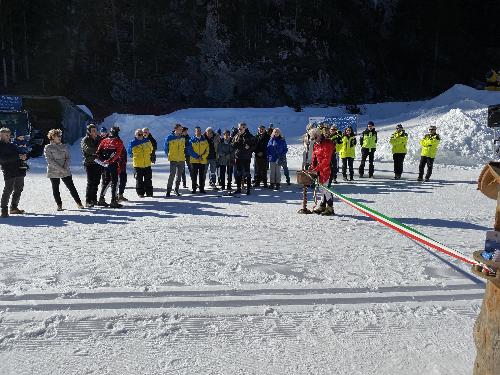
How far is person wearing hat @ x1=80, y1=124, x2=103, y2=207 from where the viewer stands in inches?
352

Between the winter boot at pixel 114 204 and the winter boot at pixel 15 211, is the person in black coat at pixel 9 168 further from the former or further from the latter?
the winter boot at pixel 114 204

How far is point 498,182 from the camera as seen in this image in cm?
220

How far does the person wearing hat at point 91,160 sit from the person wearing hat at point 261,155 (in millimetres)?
4456

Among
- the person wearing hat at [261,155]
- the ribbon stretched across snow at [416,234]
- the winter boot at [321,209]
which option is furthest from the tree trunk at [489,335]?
the person wearing hat at [261,155]

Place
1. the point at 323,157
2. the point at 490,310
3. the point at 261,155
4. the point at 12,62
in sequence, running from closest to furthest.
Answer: the point at 490,310 < the point at 323,157 < the point at 261,155 < the point at 12,62

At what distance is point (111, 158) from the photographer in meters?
9.00

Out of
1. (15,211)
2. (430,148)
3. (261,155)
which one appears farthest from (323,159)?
(430,148)

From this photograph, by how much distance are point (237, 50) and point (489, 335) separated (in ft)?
145

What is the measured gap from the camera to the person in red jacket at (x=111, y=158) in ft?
29.3

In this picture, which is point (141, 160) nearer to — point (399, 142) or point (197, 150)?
point (197, 150)

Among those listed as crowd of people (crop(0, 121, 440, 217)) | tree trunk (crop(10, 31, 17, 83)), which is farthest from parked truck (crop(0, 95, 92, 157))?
tree trunk (crop(10, 31, 17, 83))

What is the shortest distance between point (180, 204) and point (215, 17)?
40.4m

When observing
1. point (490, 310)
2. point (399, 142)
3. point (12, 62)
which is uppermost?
point (12, 62)

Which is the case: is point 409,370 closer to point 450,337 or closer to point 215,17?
point 450,337
